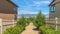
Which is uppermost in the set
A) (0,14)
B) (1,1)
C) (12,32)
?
(1,1)

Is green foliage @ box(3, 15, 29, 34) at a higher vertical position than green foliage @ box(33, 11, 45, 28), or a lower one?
lower

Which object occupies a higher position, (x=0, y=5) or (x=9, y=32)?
(x=0, y=5)

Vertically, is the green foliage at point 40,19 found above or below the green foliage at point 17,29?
above

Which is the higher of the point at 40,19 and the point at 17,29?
the point at 40,19

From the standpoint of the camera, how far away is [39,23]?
99.3 feet

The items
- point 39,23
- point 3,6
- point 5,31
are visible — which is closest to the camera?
point 5,31

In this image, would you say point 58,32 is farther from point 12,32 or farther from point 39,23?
point 39,23

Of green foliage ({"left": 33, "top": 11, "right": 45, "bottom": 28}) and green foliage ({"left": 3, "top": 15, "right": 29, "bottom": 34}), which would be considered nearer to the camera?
green foliage ({"left": 3, "top": 15, "right": 29, "bottom": 34})

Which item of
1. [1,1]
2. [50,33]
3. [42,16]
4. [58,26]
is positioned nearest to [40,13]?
[42,16]

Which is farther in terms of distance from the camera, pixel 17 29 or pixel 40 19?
pixel 40 19

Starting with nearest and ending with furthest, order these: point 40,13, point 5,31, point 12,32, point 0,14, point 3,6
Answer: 1. point 5,31
2. point 12,32
3. point 0,14
4. point 3,6
5. point 40,13

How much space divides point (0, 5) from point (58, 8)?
910cm

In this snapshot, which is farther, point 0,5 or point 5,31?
point 0,5

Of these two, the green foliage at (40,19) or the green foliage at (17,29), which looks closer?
the green foliage at (17,29)
